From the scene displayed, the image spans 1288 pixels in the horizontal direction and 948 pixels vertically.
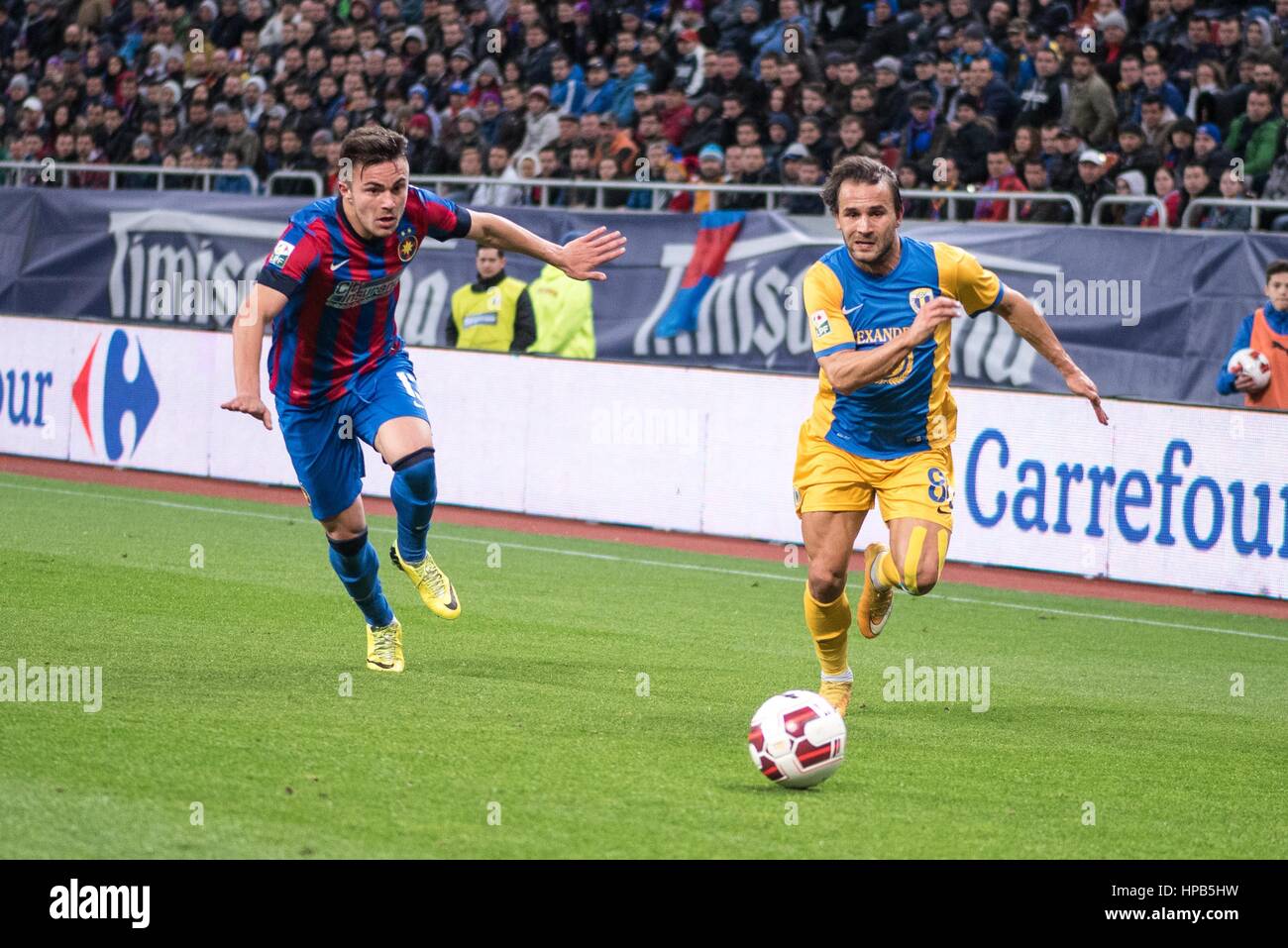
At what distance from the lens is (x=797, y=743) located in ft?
20.5

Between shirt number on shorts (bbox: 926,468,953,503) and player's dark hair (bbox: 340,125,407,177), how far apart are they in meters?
2.64

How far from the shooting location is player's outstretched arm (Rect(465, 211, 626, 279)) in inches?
333

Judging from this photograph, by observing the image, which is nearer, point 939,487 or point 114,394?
point 939,487

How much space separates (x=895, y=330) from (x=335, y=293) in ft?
8.17

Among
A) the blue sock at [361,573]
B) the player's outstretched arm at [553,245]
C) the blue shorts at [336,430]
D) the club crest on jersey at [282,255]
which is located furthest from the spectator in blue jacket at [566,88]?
the club crest on jersey at [282,255]

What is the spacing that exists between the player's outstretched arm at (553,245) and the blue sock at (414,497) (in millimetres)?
1053

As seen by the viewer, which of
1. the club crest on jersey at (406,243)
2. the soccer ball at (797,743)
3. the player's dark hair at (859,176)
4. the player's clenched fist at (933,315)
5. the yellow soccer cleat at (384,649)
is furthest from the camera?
the yellow soccer cleat at (384,649)

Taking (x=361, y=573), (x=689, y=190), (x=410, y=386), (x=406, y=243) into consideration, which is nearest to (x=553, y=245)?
(x=406, y=243)

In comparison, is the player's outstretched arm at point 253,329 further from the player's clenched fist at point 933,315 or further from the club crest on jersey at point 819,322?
the player's clenched fist at point 933,315

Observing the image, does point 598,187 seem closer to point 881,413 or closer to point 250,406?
point 881,413

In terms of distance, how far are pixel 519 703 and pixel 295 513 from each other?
8.27m

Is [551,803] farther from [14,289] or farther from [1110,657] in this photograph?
[14,289]

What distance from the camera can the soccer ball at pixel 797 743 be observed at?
20.5 ft
